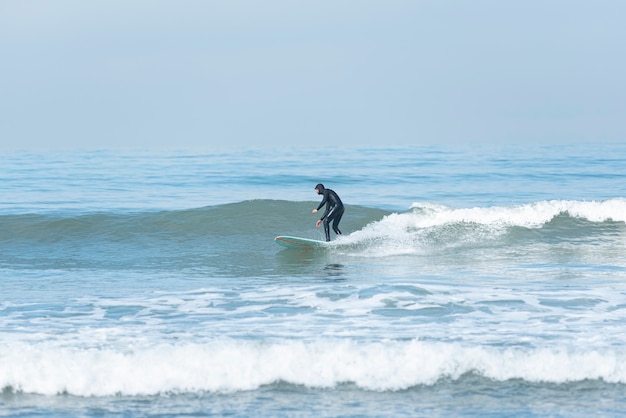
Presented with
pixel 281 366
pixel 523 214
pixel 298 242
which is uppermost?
pixel 523 214

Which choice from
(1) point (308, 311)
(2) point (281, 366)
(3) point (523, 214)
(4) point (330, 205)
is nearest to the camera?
(2) point (281, 366)

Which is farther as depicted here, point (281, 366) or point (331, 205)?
point (331, 205)

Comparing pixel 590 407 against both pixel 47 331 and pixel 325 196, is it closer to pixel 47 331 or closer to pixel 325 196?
pixel 47 331

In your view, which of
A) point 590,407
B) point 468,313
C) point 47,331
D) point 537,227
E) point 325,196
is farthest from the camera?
point 537,227

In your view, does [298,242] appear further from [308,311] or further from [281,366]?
[281,366]

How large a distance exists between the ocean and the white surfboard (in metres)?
0.24

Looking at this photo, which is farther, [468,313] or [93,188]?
[93,188]

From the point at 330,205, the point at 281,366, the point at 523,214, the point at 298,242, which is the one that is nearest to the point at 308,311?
the point at 281,366

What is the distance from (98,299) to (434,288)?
5.87m

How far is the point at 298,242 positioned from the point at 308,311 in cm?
743

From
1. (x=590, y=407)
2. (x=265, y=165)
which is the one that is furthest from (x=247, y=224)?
(x=265, y=165)

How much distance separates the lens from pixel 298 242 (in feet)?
63.5

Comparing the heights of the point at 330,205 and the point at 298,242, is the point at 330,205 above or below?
above

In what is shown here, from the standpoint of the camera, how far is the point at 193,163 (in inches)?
1960
